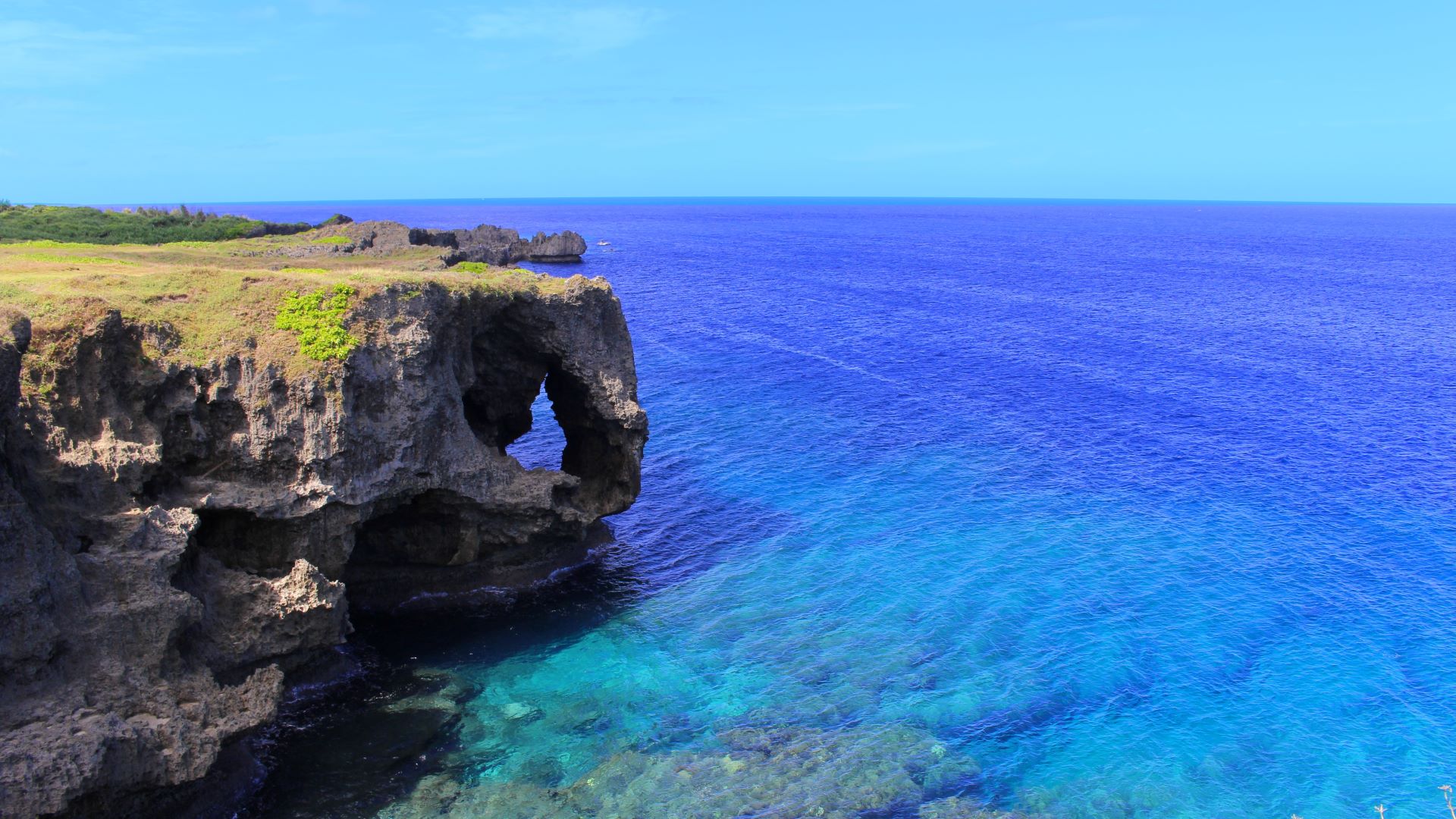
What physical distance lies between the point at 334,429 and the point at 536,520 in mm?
9803

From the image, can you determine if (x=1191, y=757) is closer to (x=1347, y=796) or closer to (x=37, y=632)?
(x=1347, y=796)

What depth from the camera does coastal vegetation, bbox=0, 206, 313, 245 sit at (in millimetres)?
72562

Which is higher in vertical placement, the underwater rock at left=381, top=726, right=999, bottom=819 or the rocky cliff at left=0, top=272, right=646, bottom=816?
the rocky cliff at left=0, top=272, right=646, bottom=816

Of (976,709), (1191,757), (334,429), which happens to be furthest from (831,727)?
(334,429)

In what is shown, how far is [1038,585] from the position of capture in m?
39.9

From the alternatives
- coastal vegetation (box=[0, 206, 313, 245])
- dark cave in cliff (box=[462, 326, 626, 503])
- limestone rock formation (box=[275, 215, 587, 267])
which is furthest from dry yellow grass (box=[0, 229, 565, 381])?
coastal vegetation (box=[0, 206, 313, 245])

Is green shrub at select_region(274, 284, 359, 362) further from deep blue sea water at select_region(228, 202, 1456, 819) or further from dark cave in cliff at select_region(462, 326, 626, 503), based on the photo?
deep blue sea water at select_region(228, 202, 1456, 819)

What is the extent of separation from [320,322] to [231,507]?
20.5 ft

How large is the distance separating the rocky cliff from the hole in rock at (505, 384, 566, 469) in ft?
40.9

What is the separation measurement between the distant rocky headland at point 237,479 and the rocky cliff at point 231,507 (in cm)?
6

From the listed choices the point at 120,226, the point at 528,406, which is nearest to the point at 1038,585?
the point at 528,406

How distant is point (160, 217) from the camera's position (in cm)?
9306

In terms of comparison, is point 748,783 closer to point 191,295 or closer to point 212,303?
point 212,303

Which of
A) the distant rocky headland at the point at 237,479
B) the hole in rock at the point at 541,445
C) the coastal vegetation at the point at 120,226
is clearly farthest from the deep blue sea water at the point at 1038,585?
the coastal vegetation at the point at 120,226
